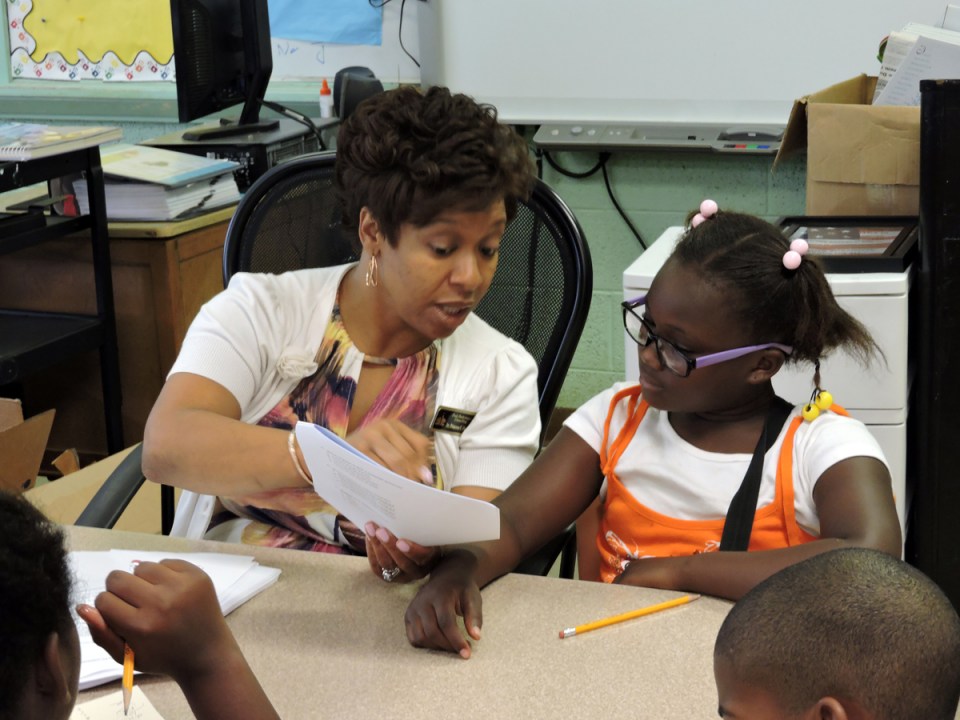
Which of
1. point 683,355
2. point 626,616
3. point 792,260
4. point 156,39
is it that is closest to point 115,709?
point 626,616

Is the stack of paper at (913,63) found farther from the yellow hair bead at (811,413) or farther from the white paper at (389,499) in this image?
the white paper at (389,499)

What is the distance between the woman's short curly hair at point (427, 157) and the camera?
1.45 meters

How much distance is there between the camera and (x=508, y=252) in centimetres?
173

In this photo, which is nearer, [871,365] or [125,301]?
[871,365]

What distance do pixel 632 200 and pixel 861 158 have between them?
105cm

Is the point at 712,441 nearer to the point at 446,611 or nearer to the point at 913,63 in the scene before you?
the point at 446,611

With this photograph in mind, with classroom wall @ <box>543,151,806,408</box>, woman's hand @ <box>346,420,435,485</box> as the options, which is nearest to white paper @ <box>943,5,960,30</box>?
classroom wall @ <box>543,151,806,408</box>

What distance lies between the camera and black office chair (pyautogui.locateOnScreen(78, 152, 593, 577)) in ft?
5.60

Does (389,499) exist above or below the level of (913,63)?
below

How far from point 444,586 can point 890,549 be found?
460 millimetres

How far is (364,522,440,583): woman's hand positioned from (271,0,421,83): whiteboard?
8.31ft

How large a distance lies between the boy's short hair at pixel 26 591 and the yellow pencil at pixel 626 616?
53 cm

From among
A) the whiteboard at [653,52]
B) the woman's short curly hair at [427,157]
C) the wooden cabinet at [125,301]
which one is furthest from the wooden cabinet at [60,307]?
the woman's short curly hair at [427,157]

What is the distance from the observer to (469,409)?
1.53 metres
